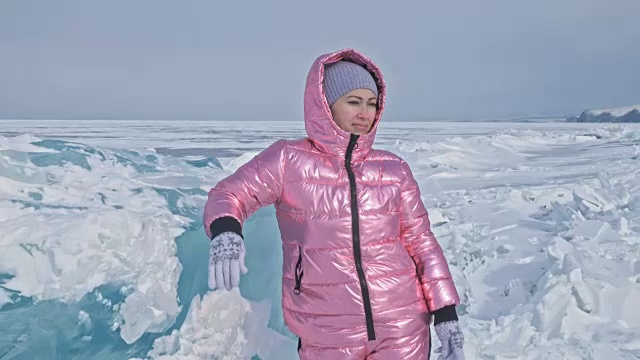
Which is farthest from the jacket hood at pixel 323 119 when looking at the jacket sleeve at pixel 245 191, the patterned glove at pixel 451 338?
the patterned glove at pixel 451 338

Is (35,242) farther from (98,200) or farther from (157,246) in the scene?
(98,200)

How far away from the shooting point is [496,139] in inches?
627

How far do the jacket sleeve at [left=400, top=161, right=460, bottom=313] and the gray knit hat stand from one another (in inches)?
11.6

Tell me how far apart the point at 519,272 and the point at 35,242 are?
287 centimetres

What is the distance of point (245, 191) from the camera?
1.55 metres

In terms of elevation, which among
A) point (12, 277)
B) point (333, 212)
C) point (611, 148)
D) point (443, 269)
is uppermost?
point (333, 212)

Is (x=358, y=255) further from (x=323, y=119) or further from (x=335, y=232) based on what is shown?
(x=323, y=119)

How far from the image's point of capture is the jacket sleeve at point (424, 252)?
1691mm

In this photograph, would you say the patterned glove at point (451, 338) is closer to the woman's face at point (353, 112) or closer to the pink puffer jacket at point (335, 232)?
the pink puffer jacket at point (335, 232)

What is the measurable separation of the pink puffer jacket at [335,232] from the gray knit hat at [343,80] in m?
0.06

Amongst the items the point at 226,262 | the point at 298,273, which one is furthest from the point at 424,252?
the point at 226,262

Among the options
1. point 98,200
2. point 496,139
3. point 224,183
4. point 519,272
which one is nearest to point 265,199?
point 224,183

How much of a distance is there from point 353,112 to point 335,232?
0.40m

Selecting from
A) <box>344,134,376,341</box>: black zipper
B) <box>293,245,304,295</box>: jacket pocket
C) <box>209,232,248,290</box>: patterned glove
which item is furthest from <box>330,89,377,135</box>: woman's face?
<box>209,232,248,290</box>: patterned glove
